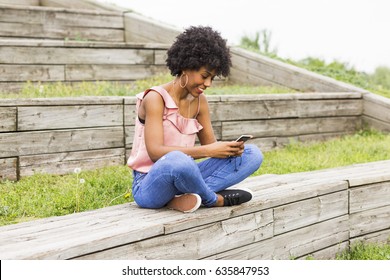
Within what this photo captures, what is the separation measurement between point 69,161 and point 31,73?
184 cm

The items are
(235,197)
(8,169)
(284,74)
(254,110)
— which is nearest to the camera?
(235,197)

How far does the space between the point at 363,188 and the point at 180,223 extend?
1.64 meters

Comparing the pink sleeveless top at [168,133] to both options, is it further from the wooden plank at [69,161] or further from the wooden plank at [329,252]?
the wooden plank at [69,161]

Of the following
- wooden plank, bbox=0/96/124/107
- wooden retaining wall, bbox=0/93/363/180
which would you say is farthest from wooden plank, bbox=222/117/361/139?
wooden plank, bbox=0/96/124/107

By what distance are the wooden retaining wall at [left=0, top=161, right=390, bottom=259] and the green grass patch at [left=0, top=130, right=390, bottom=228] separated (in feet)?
1.75

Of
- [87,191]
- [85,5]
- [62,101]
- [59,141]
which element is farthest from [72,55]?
[85,5]

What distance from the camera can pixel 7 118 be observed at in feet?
14.7

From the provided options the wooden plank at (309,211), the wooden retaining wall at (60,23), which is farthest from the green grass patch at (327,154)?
the wooden retaining wall at (60,23)

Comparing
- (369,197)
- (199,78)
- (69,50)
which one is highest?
(69,50)

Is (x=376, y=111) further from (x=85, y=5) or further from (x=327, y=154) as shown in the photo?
(x=85, y=5)

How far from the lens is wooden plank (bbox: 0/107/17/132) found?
4.46 m

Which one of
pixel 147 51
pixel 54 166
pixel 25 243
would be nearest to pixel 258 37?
pixel 147 51

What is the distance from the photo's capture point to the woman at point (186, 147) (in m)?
3.19

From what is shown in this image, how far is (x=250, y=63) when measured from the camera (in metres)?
7.57
